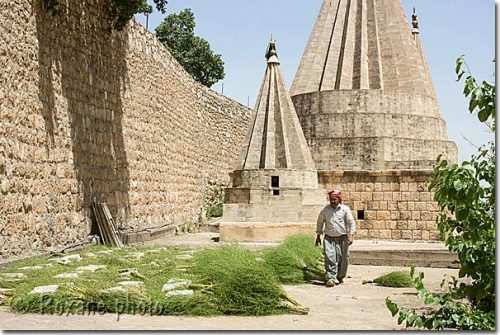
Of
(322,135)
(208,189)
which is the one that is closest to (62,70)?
(322,135)

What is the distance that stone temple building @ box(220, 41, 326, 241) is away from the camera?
40.8 feet

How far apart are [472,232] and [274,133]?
967cm

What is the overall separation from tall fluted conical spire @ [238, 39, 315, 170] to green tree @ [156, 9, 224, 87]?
23.9m

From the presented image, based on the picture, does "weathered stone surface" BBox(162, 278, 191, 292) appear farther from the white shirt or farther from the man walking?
the white shirt

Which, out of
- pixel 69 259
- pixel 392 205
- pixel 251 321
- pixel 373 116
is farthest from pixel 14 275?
pixel 373 116

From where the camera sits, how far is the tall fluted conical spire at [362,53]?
59.2 feet

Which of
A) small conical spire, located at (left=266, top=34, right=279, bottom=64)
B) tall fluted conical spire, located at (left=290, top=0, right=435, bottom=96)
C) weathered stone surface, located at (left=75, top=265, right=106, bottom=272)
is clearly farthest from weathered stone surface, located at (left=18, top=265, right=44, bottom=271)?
tall fluted conical spire, located at (left=290, top=0, right=435, bottom=96)

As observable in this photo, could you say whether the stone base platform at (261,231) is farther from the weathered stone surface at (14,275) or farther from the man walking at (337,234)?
the weathered stone surface at (14,275)

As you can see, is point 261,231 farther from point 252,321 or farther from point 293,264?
point 252,321

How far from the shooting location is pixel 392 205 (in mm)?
15273

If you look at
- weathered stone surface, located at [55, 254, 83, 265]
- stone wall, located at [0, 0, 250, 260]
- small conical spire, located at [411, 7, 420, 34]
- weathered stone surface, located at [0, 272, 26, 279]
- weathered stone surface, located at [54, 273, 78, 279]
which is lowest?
weathered stone surface, located at [55, 254, 83, 265]

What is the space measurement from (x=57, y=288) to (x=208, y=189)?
15.8m

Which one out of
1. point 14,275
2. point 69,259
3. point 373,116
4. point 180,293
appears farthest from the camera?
point 373,116

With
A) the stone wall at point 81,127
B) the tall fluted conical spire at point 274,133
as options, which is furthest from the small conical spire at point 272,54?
the stone wall at point 81,127
